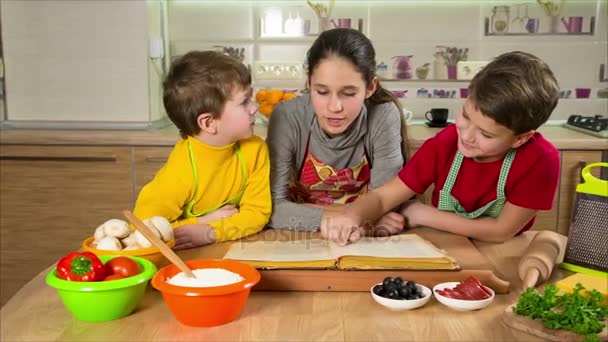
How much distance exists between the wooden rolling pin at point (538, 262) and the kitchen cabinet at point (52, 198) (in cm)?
193

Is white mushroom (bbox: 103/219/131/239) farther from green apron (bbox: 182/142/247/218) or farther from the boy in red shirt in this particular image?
the boy in red shirt

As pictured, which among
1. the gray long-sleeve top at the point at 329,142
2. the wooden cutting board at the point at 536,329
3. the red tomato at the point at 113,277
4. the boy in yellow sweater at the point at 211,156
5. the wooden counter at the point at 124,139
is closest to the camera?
the wooden cutting board at the point at 536,329

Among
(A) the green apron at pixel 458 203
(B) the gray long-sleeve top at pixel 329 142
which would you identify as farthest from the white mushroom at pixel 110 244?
(A) the green apron at pixel 458 203

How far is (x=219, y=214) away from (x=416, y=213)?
0.50 metres

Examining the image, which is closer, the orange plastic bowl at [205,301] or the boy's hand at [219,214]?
the orange plastic bowl at [205,301]

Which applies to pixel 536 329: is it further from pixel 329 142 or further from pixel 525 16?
pixel 525 16

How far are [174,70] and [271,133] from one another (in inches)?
12.5

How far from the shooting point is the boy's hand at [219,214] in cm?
160

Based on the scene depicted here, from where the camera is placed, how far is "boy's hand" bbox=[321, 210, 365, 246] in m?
1.48

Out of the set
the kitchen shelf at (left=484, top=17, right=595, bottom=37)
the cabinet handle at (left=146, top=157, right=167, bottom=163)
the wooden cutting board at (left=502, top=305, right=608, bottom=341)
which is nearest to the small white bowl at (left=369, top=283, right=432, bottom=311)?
the wooden cutting board at (left=502, top=305, right=608, bottom=341)

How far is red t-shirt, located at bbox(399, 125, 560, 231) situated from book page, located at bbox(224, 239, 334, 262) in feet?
1.22

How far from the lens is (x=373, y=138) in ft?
6.09

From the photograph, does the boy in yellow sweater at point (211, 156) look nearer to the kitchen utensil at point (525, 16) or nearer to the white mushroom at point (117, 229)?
the white mushroom at point (117, 229)

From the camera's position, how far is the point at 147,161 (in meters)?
2.89
